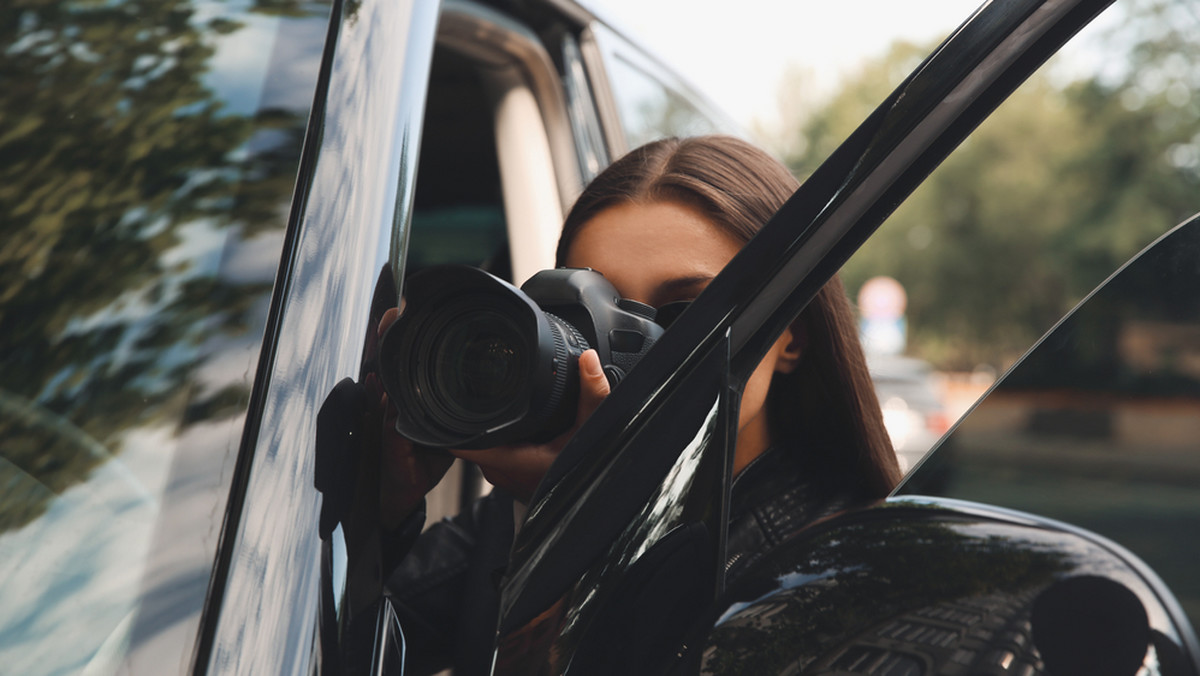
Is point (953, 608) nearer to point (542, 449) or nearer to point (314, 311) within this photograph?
point (542, 449)

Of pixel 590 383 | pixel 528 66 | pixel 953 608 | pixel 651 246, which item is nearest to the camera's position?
pixel 953 608

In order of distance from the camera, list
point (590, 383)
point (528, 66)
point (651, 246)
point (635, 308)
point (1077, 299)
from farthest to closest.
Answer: point (1077, 299) → point (528, 66) → point (651, 246) → point (635, 308) → point (590, 383)

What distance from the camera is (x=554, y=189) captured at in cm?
177

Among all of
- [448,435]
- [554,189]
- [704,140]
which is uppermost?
[704,140]

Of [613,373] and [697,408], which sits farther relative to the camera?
[613,373]

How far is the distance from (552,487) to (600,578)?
0.25 ft

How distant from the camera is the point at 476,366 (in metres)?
0.88

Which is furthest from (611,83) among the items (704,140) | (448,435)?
(448,435)

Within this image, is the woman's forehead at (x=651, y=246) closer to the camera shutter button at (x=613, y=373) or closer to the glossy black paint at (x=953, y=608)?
the camera shutter button at (x=613, y=373)

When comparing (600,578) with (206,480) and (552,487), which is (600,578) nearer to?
(552,487)

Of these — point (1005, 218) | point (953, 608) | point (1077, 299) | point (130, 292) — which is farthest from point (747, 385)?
point (1005, 218)

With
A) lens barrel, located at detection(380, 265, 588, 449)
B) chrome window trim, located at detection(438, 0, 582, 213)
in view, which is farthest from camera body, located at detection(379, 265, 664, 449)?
chrome window trim, located at detection(438, 0, 582, 213)

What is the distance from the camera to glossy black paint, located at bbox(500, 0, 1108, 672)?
0.73 m

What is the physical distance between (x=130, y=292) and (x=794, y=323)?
2.50ft
